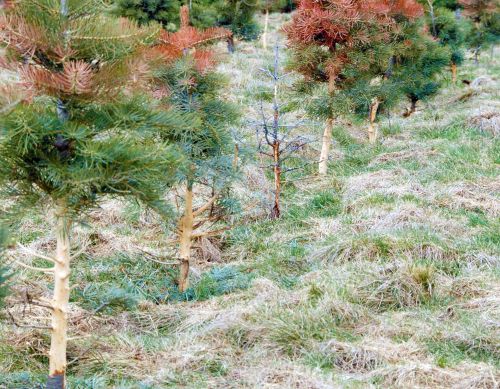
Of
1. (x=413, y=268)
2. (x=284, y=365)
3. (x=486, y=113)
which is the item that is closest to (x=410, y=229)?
(x=413, y=268)

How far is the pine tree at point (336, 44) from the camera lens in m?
9.10

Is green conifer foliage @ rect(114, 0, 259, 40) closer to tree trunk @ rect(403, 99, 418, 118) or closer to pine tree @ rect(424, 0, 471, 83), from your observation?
pine tree @ rect(424, 0, 471, 83)

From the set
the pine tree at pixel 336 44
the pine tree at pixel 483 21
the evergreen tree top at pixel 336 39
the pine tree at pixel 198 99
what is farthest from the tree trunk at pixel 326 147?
the pine tree at pixel 483 21

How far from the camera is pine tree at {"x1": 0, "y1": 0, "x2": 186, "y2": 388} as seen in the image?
3.31 m

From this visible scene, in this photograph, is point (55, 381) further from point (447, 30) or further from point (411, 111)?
point (447, 30)

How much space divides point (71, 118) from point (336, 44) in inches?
261

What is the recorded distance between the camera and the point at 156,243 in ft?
25.3

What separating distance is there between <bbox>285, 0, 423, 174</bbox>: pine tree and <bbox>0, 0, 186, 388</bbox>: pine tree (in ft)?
19.2

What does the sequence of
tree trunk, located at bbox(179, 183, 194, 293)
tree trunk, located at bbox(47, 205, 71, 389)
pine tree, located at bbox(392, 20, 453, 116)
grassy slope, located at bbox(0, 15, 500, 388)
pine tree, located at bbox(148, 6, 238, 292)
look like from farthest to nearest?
pine tree, located at bbox(392, 20, 453, 116) < tree trunk, located at bbox(179, 183, 194, 293) < pine tree, located at bbox(148, 6, 238, 292) < grassy slope, located at bbox(0, 15, 500, 388) < tree trunk, located at bbox(47, 205, 71, 389)

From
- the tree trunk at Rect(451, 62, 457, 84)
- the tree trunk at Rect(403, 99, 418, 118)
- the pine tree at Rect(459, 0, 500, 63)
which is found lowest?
the tree trunk at Rect(403, 99, 418, 118)

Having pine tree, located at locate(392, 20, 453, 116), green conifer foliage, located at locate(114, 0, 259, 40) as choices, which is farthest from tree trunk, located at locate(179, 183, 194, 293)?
green conifer foliage, located at locate(114, 0, 259, 40)

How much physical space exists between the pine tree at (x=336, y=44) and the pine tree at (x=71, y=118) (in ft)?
19.2

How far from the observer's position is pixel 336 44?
9578 millimetres

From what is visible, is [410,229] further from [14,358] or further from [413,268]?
[14,358]
